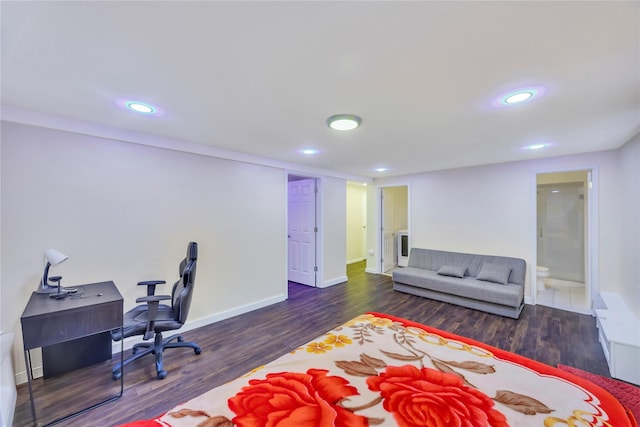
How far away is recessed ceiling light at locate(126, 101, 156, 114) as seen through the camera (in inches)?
79.7

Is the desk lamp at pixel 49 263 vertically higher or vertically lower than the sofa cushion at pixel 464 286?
higher

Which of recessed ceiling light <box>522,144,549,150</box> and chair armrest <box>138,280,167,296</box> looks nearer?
chair armrest <box>138,280,167,296</box>

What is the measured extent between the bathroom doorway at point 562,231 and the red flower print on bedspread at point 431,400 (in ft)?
16.9

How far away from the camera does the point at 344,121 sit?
2301 millimetres

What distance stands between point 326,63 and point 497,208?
4.25m

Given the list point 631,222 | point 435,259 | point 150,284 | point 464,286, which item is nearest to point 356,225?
point 435,259

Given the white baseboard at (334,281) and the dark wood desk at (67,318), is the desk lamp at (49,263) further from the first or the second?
Answer: the white baseboard at (334,281)

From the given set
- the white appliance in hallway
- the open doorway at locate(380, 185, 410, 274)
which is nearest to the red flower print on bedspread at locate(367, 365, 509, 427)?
the open doorway at locate(380, 185, 410, 274)

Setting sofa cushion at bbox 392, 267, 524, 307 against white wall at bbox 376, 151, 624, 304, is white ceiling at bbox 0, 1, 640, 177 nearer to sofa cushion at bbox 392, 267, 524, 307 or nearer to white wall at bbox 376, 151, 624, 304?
white wall at bbox 376, 151, 624, 304

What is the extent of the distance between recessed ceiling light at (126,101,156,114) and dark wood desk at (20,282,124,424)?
1532 mm

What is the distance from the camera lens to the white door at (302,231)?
5070 millimetres

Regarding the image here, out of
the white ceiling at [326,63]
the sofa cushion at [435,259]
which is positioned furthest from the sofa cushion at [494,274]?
the white ceiling at [326,63]

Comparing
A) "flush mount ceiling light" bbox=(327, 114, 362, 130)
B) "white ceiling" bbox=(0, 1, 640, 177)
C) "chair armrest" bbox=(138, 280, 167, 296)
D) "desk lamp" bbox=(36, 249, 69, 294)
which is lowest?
"chair armrest" bbox=(138, 280, 167, 296)

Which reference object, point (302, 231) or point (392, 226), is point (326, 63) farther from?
point (392, 226)
